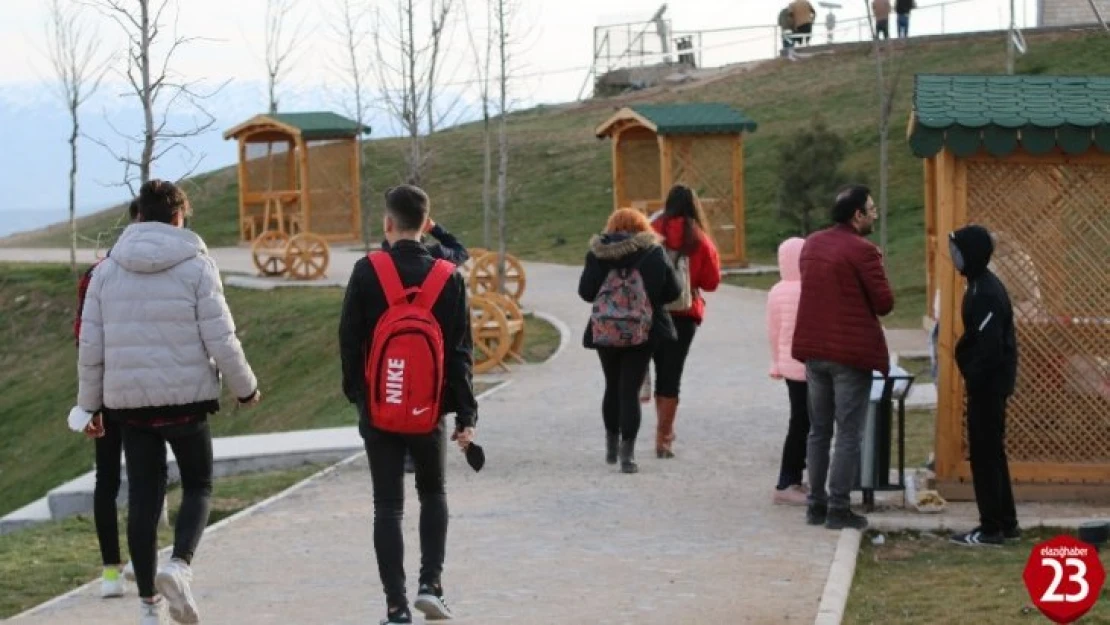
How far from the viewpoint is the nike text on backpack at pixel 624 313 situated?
11586mm

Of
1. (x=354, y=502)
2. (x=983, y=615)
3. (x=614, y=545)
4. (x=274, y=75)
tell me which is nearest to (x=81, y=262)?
(x=274, y=75)

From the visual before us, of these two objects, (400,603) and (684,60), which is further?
(684,60)

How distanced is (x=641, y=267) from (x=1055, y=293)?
7.70ft

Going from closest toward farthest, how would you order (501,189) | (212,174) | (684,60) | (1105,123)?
1. (1105,123)
2. (501,189)
3. (212,174)
4. (684,60)

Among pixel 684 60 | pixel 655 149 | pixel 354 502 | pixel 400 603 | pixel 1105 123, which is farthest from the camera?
pixel 684 60

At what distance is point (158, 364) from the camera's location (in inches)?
298

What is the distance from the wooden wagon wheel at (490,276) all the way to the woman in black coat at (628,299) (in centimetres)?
1175

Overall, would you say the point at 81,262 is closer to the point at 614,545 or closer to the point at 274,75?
the point at 274,75

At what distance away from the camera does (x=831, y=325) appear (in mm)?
9711

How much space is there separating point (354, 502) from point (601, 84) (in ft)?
151

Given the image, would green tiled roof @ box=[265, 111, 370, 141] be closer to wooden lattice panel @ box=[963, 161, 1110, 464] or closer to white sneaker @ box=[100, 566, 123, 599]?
wooden lattice panel @ box=[963, 161, 1110, 464]

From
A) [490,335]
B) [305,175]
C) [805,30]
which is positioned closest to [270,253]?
[305,175]

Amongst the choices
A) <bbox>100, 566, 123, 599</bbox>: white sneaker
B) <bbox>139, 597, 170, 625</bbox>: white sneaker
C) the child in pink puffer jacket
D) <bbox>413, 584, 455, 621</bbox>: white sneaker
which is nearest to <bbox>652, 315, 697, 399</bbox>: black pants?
the child in pink puffer jacket

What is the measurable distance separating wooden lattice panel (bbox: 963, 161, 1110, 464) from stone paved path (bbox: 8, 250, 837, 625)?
4.80 ft
